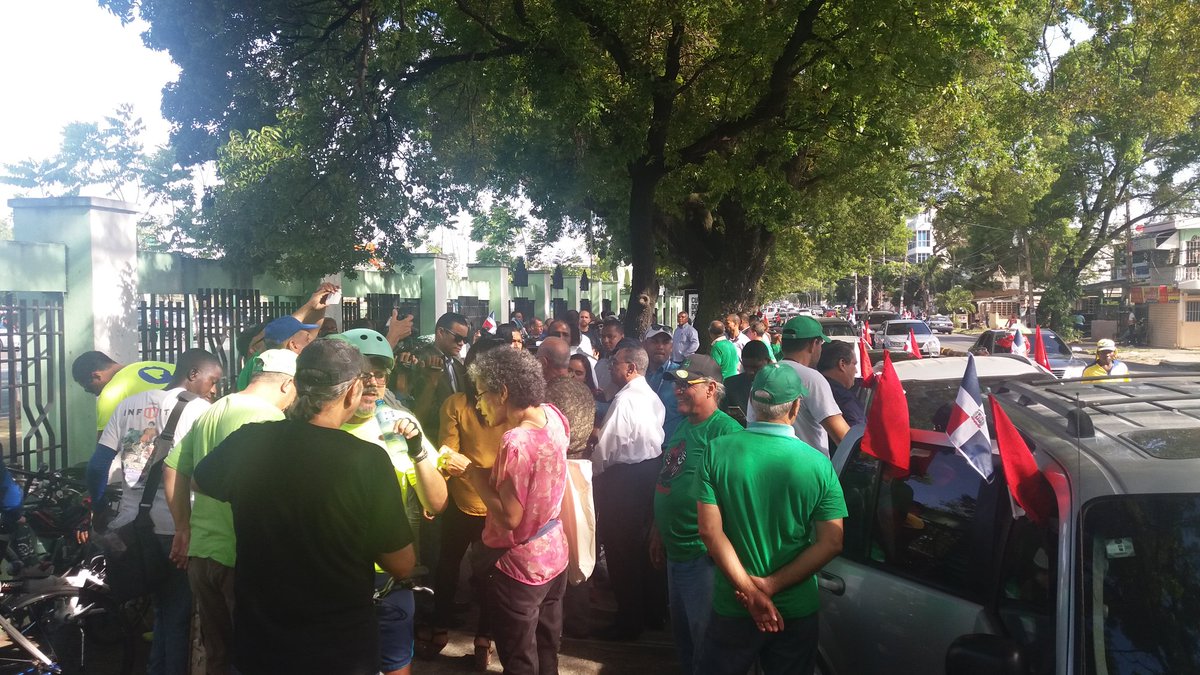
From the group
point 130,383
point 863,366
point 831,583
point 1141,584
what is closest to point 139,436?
point 130,383

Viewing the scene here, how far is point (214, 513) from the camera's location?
381 cm

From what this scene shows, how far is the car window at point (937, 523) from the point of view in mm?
3094

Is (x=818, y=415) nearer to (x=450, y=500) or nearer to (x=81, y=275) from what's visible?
(x=450, y=500)

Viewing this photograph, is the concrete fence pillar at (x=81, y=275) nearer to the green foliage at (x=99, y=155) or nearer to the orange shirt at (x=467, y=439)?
the orange shirt at (x=467, y=439)

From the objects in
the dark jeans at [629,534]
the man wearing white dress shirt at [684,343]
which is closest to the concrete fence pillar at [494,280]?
the man wearing white dress shirt at [684,343]

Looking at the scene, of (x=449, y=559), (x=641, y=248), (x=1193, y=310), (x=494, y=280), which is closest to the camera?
(x=449, y=559)

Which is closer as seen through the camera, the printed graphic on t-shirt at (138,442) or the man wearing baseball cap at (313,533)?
the man wearing baseball cap at (313,533)

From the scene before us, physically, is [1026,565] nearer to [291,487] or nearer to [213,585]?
[291,487]

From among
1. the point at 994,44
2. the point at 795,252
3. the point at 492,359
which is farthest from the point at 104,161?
the point at 492,359

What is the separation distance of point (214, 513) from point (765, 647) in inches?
89.0

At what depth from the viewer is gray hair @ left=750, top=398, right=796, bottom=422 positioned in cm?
354

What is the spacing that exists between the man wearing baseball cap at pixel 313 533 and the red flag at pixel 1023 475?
6.17 ft

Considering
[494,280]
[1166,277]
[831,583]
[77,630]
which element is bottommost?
[77,630]

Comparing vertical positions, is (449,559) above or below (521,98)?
below
